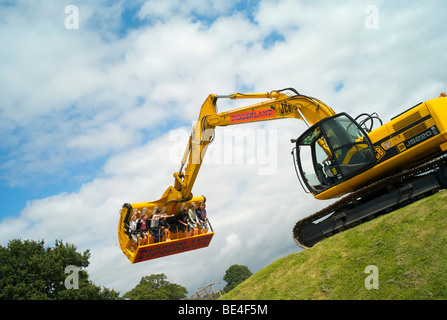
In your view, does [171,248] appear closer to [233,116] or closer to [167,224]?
[167,224]

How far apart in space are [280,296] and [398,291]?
2.58m

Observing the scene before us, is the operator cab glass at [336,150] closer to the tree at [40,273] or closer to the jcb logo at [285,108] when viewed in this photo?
the jcb logo at [285,108]

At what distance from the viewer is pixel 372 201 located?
999 centimetres

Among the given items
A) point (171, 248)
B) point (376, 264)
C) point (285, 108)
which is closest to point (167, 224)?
point (171, 248)

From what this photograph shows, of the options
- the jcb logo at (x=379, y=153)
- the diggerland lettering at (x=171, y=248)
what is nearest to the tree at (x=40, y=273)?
the diggerland lettering at (x=171, y=248)

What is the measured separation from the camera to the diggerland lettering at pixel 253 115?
11.9m

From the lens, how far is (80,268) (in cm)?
2952

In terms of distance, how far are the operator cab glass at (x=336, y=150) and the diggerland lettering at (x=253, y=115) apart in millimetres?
1578

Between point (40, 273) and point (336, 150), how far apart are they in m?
24.3

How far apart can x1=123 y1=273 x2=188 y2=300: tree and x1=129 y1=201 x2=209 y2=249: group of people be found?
3053 centimetres

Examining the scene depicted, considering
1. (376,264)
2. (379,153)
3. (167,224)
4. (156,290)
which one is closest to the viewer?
(376,264)
